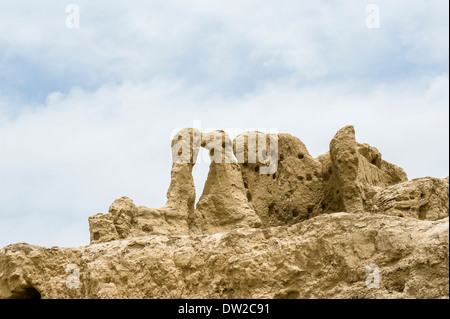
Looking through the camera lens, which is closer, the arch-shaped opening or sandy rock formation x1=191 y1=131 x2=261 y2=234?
the arch-shaped opening

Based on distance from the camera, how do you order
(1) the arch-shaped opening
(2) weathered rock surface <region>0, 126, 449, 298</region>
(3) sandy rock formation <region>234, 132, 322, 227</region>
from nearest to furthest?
(2) weathered rock surface <region>0, 126, 449, 298</region>
(1) the arch-shaped opening
(3) sandy rock formation <region>234, 132, 322, 227</region>

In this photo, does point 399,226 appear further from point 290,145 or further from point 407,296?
point 290,145

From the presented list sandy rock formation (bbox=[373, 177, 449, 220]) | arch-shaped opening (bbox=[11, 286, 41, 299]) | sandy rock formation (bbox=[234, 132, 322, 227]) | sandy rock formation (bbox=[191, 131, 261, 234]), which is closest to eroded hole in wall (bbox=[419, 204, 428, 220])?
sandy rock formation (bbox=[373, 177, 449, 220])

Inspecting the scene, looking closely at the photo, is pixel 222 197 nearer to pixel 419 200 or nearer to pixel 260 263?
pixel 419 200

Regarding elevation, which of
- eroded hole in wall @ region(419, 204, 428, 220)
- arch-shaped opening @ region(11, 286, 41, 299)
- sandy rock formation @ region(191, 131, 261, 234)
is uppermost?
sandy rock formation @ region(191, 131, 261, 234)

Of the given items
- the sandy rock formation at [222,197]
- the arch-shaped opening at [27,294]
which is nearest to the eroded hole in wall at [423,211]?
the sandy rock formation at [222,197]

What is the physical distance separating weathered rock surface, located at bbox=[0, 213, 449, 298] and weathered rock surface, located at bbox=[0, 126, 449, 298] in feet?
0.06

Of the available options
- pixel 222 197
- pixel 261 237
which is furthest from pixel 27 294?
pixel 222 197

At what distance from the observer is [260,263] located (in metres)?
14.7

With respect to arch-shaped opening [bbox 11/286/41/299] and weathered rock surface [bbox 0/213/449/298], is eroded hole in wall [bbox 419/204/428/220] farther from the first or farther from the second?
arch-shaped opening [bbox 11/286/41/299]

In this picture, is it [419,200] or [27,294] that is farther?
[419,200]

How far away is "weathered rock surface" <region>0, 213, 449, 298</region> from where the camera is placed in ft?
44.2

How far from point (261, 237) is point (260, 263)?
516mm

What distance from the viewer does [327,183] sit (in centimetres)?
2031
